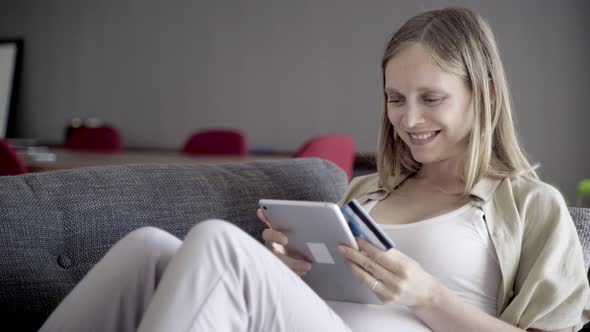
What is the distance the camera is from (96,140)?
538cm

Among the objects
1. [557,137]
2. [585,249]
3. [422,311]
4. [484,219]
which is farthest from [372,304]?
[557,137]

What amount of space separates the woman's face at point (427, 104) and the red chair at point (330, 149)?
1628 millimetres

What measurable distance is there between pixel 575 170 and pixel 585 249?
328cm

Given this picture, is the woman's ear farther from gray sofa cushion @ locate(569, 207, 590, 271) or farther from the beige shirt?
gray sofa cushion @ locate(569, 207, 590, 271)

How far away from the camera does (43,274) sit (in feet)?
4.66

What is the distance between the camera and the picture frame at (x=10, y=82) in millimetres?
6980

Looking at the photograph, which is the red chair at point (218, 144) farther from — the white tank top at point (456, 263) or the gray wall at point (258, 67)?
the white tank top at point (456, 263)

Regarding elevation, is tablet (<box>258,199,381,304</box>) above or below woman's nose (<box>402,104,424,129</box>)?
Result: below

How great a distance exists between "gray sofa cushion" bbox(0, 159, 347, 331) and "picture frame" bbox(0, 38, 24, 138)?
5762 millimetres

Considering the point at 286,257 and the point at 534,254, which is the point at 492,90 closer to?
the point at 534,254

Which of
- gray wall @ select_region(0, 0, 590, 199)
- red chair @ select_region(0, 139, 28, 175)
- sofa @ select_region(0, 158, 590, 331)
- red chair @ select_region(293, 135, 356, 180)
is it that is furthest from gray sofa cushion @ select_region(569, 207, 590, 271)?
gray wall @ select_region(0, 0, 590, 199)

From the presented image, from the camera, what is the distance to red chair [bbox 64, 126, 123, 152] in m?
5.32


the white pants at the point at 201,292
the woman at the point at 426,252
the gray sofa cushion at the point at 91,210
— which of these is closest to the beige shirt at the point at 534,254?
the woman at the point at 426,252

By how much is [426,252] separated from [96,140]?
437 centimetres
